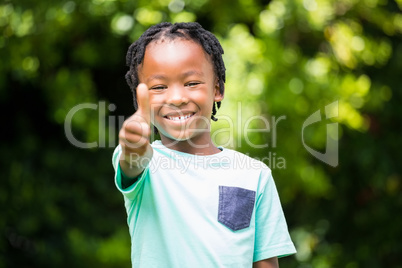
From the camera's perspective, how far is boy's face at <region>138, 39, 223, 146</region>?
5.99 ft

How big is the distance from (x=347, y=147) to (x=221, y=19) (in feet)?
6.61

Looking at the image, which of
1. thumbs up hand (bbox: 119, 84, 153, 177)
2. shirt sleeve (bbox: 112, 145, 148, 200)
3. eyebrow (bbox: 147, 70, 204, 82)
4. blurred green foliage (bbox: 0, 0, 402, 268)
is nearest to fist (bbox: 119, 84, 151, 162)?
thumbs up hand (bbox: 119, 84, 153, 177)

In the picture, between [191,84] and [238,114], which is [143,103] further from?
[238,114]

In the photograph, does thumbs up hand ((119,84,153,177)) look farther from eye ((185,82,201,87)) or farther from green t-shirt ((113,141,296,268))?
eye ((185,82,201,87))

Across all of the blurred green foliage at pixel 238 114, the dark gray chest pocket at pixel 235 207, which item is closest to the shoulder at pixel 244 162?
the dark gray chest pocket at pixel 235 207

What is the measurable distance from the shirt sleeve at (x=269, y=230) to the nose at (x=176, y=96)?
343 millimetres

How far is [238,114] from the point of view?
169 inches

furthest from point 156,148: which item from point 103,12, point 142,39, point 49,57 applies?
point 49,57

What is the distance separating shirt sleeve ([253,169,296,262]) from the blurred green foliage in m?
2.28

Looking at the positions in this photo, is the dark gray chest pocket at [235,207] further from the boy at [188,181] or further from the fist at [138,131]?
the fist at [138,131]

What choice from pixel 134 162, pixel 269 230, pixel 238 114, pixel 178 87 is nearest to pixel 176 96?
pixel 178 87

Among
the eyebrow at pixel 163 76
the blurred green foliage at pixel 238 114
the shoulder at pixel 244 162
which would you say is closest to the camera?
the eyebrow at pixel 163 76

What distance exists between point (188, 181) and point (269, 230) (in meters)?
0.30

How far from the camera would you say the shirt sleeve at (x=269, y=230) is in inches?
73.0
